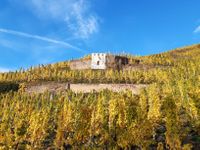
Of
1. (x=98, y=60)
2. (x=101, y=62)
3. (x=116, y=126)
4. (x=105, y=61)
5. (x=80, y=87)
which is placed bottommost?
(x=116, y=126)

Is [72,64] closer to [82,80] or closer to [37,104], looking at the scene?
[82,80]

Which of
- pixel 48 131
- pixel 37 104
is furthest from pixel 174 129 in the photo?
pixel 37 104

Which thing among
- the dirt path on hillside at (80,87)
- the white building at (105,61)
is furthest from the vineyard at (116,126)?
the white building at (105,61)

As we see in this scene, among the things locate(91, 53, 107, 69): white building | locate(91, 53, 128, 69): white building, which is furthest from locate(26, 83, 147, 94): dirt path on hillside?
locate(91, 53, 107, 69): white building

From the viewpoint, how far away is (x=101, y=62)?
405 feet

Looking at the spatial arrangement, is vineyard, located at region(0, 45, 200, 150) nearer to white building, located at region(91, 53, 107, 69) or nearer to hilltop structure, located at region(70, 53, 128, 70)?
hilltop structure, located at region(70, 53, 128, 70)

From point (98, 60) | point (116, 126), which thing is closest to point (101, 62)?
point (98, 60)

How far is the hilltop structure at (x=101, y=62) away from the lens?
12256cm

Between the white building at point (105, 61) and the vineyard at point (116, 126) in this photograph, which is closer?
the vineyard at point (116, 126)

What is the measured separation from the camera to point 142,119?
157ft

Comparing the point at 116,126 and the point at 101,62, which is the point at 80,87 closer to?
the point at 101,62

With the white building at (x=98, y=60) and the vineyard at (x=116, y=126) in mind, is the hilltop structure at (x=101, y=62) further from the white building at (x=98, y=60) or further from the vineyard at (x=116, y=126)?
the vineyard at (x=116, y=126)

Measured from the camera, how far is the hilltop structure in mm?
122562

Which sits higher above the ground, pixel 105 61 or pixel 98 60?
pixel 98 60
